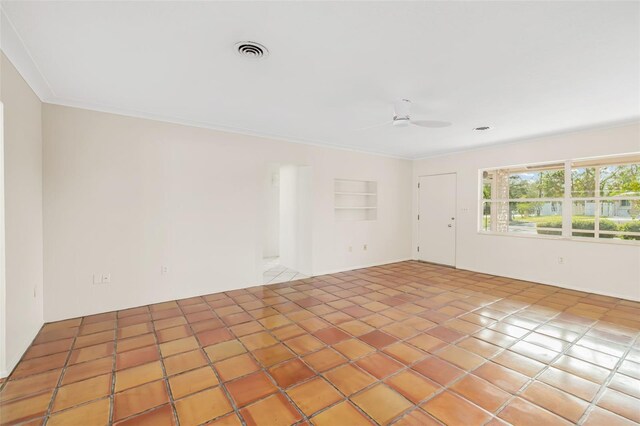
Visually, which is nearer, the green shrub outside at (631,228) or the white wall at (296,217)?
the green shrub outside at (631,228)

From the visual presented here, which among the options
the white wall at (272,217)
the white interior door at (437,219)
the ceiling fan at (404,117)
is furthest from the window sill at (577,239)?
the white wall at (272,217)

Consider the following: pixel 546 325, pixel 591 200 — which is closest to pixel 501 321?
pixel 546 325

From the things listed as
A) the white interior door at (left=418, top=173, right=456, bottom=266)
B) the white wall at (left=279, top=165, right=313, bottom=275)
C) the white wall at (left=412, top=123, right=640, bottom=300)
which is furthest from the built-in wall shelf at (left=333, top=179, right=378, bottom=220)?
the white wall at (left=412, top=123, right=640, bottom=300)

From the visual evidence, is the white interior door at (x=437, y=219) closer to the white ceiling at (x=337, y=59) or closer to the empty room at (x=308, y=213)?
the empty room at (x=308, y=213)

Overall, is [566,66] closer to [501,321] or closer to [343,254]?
[501,321]

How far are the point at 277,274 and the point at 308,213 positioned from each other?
1.32m

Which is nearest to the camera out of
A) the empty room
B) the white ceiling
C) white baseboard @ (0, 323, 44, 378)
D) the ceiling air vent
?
the white ceiling

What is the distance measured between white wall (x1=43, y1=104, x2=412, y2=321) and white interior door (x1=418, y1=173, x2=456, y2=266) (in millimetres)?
2831

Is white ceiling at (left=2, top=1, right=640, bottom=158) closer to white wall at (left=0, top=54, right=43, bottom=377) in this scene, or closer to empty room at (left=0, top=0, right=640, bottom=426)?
empty room at (left=0, top=0, right=640, bottom=426)

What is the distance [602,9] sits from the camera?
1693 millimetres

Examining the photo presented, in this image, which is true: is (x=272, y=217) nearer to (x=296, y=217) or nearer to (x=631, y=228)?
(x=296, y=217)

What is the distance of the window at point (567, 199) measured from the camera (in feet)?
14.1

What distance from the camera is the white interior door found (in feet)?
20.3

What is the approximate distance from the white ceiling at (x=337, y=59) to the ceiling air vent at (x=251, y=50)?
0.07 metres
